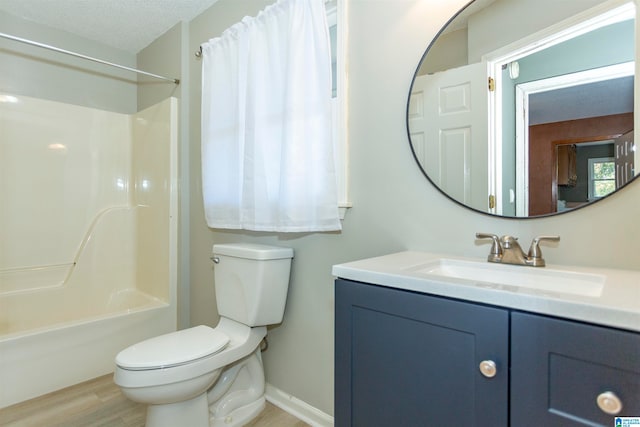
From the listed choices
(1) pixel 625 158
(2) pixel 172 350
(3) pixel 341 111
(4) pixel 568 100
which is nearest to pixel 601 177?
(1) pixel 625 158

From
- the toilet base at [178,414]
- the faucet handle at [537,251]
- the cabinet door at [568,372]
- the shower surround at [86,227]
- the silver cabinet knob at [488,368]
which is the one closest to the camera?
the cabinet door at [568,372]

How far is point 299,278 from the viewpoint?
5.64 feet

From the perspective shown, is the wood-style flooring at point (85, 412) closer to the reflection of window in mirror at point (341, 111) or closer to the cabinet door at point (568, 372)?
the reflection of window in mirror at point (341, 111)

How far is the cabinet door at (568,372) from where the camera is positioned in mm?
581

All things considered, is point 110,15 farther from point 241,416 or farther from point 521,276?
point 521,276

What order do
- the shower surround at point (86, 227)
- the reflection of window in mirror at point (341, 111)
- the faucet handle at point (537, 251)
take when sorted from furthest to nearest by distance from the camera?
the shower surround at point (86, 227) → the reflection of window in mirror at point (341, 111) → the faucet handle at point (537, 251)

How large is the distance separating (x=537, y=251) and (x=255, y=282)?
3.79 ft

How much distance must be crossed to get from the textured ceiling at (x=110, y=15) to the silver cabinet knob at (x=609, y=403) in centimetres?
258

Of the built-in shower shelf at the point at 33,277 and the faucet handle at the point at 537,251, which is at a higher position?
the faucet handle at the point at 537,251

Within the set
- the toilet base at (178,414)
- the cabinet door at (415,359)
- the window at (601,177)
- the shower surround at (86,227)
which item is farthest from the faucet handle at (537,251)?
the shower surround at (86,227)

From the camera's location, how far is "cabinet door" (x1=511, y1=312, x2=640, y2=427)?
22.9 inches

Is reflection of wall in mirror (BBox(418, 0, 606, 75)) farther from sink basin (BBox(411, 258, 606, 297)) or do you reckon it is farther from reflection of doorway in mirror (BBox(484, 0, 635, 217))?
sink basin (BBox(411, 258, 606, 297))

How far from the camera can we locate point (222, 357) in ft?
4.85

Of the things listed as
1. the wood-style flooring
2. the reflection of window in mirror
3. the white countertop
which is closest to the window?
the white countertop
